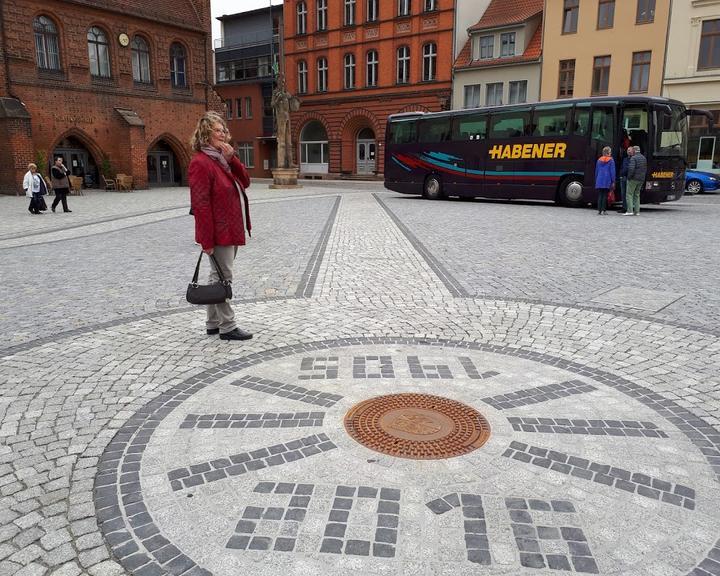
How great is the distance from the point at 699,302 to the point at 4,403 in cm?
705

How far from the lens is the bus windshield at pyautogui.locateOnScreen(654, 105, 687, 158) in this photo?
18.0 m

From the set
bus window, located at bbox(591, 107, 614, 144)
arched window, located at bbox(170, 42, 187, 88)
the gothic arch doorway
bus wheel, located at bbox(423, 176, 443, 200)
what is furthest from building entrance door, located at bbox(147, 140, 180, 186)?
bus window, located at bbox(591, 107, 614, 144)

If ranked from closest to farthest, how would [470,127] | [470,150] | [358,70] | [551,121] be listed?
[551,121] → [470,127] → [470,150] → [358,70]

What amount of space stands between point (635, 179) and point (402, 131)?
11.2 meters

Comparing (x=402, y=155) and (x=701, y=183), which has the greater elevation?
(x=402, y=155)

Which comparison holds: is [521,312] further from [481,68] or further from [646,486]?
[481,68]

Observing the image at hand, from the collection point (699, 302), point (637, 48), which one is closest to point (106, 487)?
point (699, 302)

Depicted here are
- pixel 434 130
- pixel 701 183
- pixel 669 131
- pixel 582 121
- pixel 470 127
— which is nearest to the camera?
pixel 669 131

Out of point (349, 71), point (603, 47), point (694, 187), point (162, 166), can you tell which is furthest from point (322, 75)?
point (694, 187)

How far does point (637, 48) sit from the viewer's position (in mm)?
32156

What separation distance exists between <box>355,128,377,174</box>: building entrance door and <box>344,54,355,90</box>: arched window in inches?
139

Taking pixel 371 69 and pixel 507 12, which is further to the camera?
pixel 371 69

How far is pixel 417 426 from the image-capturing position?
376 cm

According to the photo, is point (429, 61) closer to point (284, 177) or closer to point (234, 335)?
A: point (284, 177)
